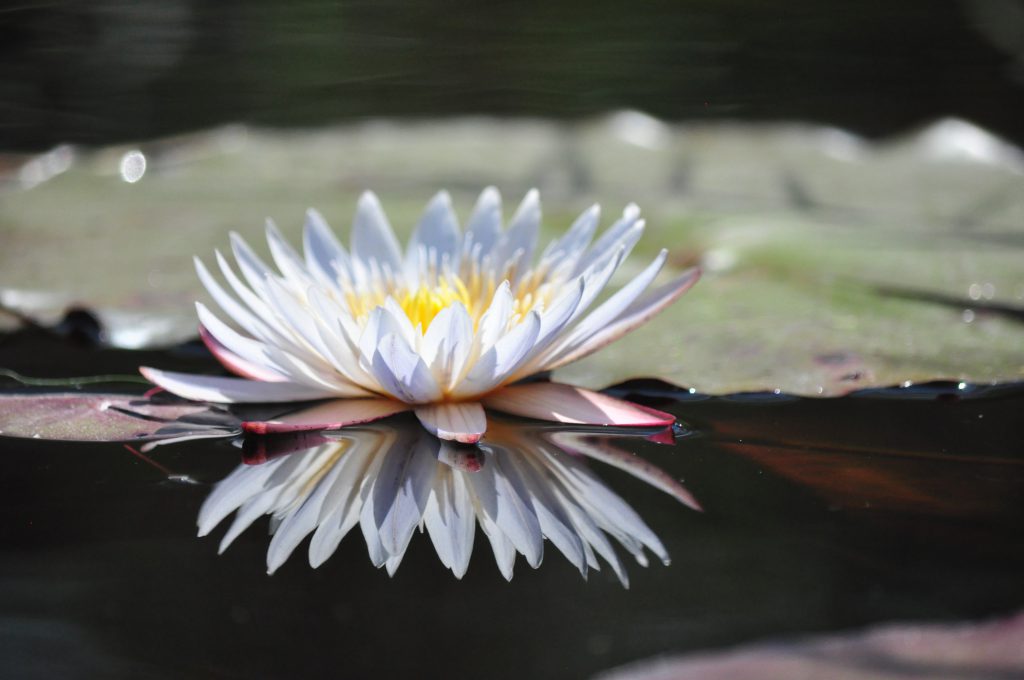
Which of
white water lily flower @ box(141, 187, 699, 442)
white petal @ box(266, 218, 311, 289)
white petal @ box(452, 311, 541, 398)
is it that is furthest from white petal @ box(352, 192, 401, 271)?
white petal @ box(452, 311, 541, 398)

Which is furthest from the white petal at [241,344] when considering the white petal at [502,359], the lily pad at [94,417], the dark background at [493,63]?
the dark background at [493,63]

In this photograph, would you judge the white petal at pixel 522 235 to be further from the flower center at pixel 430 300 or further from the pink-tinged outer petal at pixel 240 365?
the pink-tinged outer petal at pixel 240 365

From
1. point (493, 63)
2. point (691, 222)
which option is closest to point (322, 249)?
point (691, 222)

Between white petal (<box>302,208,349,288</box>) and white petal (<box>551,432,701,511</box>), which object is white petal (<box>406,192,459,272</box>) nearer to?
white petal (<box>302,208,349,288</box>)

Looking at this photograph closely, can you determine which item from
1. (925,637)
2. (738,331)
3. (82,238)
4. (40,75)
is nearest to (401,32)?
(40,75)

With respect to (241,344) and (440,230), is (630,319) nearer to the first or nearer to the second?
(440,230)
